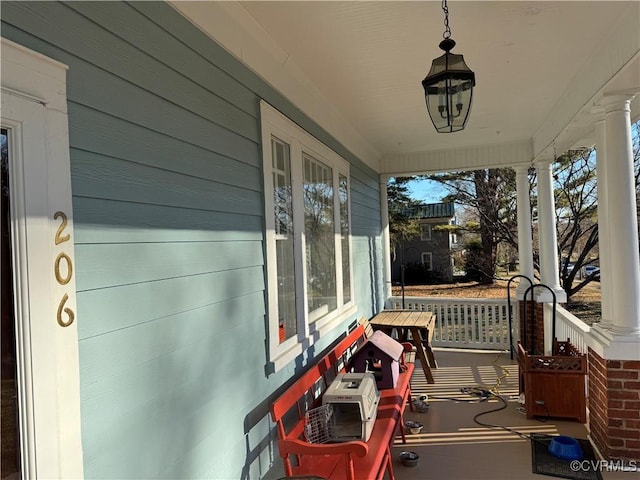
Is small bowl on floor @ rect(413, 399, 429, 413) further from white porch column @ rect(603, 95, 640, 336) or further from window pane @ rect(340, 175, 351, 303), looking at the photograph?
white porch column @ rect(603, 95, 640, 336)

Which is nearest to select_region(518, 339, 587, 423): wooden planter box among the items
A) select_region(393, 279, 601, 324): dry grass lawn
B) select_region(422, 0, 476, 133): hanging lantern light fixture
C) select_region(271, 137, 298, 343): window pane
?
select_region(271, 137, 298, 343): window pane

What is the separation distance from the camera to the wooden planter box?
12.3 feet

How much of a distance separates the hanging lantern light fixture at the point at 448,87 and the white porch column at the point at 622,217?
1.33 metres

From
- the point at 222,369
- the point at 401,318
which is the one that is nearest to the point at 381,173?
the point at 401,318

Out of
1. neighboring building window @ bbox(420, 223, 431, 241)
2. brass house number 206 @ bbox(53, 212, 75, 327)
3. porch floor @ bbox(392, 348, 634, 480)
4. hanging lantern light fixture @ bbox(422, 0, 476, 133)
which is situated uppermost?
hanging lantern light fixture @ bbox(422, 0, 476, 133)

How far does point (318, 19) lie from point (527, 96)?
100 inches

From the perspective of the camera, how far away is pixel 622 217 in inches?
124

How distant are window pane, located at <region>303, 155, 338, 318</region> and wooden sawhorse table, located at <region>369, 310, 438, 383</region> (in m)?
1.09

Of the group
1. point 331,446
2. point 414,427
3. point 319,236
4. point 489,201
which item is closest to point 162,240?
point 331,446

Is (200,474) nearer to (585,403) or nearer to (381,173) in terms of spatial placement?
(585,403)

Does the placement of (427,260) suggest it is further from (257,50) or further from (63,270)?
(63,270)

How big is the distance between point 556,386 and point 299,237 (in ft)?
8.34

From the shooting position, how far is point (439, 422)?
12.6ft

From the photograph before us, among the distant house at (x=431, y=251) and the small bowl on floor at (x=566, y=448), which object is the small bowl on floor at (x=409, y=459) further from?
the distant house at (x=431, y=251)
